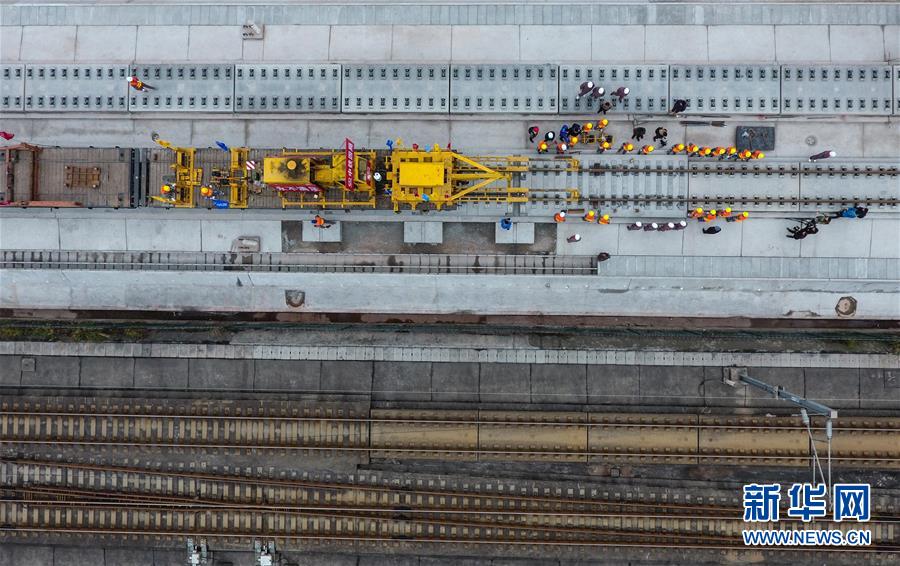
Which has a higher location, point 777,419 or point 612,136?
point 612,136

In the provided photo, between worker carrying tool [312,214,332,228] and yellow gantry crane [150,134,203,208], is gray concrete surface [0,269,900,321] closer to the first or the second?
worker carrying tool [312,214,332,228]

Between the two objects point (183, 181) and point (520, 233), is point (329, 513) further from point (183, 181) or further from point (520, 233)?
point (183, 181)

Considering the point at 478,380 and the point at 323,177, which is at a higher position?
the point at 323,177

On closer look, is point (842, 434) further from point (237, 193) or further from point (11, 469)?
point (11, 469)

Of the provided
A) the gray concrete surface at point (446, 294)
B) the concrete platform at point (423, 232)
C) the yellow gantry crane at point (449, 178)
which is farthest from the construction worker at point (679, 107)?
the concrete platform at point (423, 232)

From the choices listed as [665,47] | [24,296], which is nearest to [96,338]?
[24,296]

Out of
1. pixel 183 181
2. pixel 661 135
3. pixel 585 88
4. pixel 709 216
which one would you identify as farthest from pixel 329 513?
pixel 661 135
